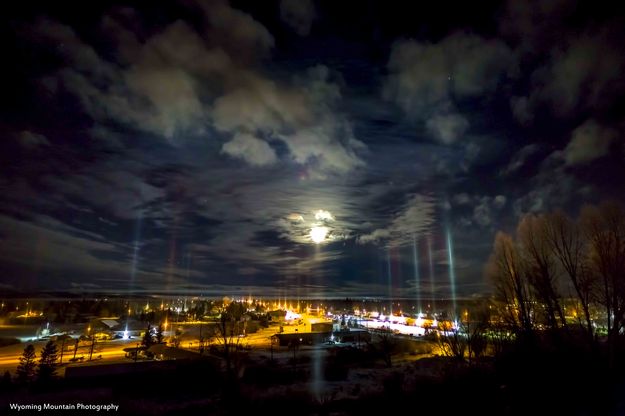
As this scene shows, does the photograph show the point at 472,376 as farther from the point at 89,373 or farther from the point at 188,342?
the point at 188,342

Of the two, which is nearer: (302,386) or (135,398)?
(135,398)

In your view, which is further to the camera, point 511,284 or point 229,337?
point 229,337

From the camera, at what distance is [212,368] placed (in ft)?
110

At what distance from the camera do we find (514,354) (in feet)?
86.1

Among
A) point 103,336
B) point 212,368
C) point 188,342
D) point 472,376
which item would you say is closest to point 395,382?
point 472,376

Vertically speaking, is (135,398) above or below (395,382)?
below

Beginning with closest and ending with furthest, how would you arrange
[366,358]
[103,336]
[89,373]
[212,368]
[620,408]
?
[620,408]
[89,373]
[212,368]
[366,358]
[103,336]

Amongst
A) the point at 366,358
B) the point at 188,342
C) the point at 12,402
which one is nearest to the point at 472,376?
the point at 12,402

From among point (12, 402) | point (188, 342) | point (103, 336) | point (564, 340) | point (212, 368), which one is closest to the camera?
point (12, 402)

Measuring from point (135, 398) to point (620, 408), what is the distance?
31.3 meters

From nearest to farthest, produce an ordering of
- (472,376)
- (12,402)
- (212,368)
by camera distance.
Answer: (12,402)
(472,376)
(212,368)

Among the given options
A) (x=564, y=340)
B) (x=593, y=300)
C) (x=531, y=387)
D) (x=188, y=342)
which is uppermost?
(x=593, y=300)

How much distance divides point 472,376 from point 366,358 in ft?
102

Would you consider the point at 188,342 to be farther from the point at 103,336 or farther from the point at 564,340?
the point at 564,340
